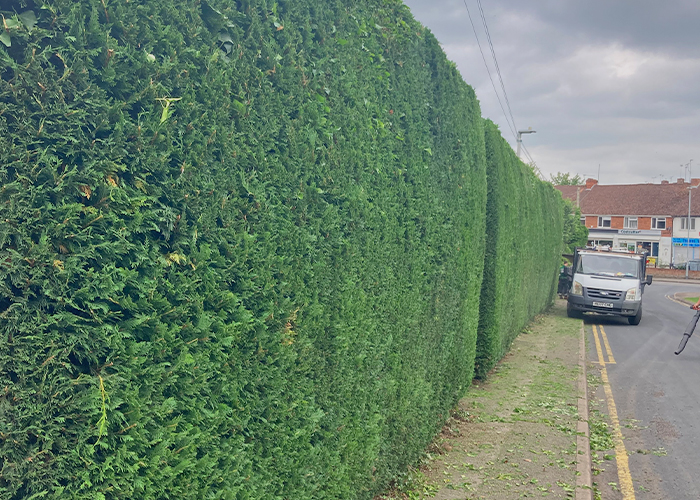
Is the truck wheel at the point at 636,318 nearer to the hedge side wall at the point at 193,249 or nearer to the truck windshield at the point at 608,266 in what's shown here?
the truck windshield at the point at 608,266

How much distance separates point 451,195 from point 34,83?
555 cm

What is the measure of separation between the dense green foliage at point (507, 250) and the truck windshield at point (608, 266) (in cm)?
307

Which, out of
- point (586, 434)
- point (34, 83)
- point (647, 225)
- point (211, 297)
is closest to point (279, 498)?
point (211, 297)

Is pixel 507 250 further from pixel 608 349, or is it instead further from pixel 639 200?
pixel 639 200

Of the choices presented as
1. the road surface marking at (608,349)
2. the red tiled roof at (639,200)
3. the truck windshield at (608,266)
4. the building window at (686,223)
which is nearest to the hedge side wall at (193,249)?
the road surface marking at (608,349)

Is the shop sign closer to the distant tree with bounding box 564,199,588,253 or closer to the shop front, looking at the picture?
the shop front

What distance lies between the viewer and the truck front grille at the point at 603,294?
19.2 meters

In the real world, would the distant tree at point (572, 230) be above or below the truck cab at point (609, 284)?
above

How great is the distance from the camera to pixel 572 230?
112 feet

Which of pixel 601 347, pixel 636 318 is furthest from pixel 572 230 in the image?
pixel 601 347

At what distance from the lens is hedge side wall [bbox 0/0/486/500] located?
6.14 feet

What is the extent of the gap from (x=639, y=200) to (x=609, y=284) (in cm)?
6014

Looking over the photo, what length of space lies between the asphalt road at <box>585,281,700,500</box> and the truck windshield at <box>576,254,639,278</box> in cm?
212

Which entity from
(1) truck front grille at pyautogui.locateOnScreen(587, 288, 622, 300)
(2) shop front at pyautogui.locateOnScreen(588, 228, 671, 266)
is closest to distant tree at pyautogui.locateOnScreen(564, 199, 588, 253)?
(1) truck front grille at pyautogui.locateOnScreen(587, 288, 622, 300)
